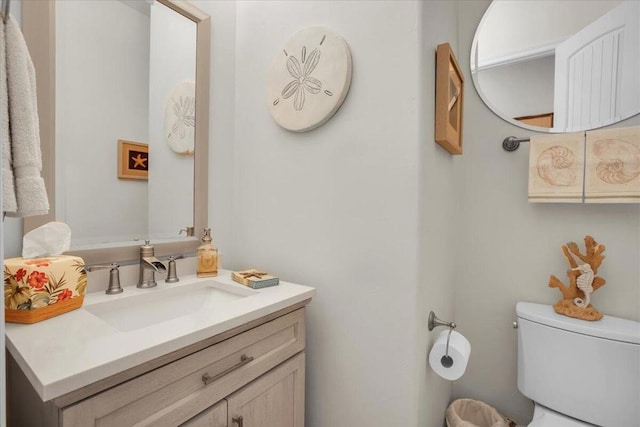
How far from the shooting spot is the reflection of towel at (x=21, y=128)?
1.76ft

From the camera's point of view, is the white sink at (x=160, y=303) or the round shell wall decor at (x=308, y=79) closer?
the white sink at (x=160, y=303)

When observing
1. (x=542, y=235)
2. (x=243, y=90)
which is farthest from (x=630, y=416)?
(x=243, y=90)

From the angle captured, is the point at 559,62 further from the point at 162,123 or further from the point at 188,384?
the point at 188,384

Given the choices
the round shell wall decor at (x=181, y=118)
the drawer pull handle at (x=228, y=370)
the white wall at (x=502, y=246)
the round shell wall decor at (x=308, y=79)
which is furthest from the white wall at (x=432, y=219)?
the round shell wall decor at (x=181, y=118)

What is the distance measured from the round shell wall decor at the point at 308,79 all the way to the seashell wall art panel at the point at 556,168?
855mm

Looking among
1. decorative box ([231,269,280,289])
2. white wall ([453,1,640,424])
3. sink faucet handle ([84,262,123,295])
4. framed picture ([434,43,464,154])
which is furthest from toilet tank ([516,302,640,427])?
sink faucet handle ([84,262,123,295])

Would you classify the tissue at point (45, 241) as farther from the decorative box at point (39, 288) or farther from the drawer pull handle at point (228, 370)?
the drawer pull handle at point (228, 370)

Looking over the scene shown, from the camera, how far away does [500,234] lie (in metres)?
1.43

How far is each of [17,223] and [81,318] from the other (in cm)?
34

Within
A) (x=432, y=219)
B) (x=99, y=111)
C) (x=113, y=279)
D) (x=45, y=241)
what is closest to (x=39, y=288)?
(x=45, y=241)

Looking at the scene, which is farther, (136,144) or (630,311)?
(630,311)

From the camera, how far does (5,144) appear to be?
0.52 meters

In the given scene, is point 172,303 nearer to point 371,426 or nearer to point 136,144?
point 136,144

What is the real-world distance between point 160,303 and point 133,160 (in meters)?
0.50
